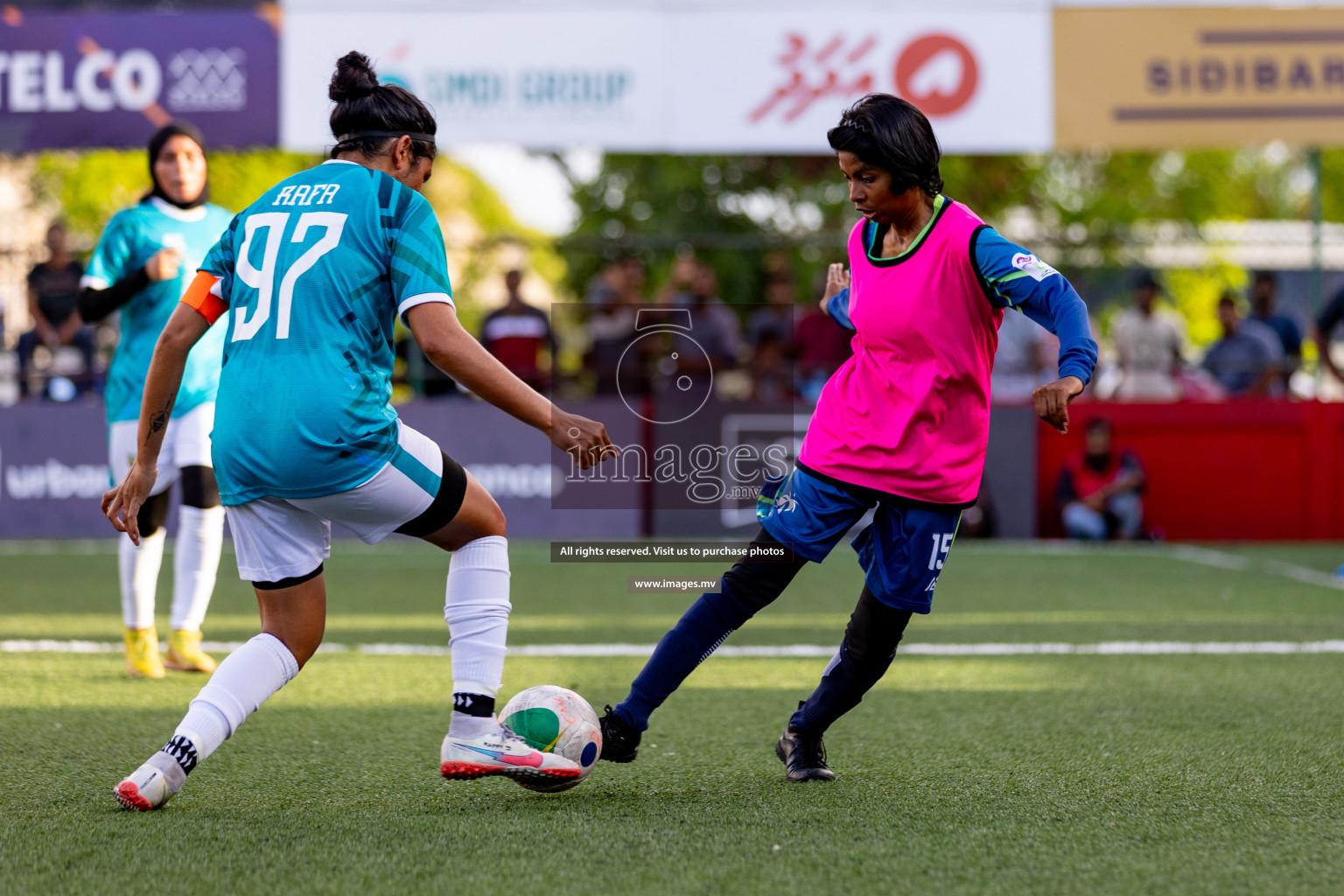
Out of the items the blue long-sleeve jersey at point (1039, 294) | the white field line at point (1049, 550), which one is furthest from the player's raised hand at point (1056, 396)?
the white field line at point (1049, 550)

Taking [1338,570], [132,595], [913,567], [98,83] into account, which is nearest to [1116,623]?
[1338,570]

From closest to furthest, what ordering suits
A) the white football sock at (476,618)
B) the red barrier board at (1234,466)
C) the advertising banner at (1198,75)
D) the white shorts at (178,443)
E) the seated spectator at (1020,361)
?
1. the white football sock at (476,618)
2. the white shorts at (178,443)
3. the advertising banner at (1198,75)
4. the red barrier board at (1234,466)
5. the seated spectator at (1020,361)

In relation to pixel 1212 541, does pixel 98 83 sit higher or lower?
higher

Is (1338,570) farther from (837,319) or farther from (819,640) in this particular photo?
(837,319)

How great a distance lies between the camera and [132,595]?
19.8ft

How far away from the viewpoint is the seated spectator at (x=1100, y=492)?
12.8m

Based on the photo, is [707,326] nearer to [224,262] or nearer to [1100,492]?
[1100,492]

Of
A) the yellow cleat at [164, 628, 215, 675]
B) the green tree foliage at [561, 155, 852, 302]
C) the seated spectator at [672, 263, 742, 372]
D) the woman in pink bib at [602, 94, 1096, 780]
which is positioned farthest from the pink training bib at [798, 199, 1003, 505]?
the green tree foliage at [561, 155, 852, 302]

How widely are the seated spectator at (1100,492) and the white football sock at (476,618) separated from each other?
9.85 metres

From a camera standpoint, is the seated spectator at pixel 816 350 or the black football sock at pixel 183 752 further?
the seated spectator at pixel 816 350

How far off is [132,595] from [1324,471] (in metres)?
11.1

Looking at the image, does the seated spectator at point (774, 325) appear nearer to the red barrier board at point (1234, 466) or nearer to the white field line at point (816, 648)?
the red barrier board at point (1234, 466)

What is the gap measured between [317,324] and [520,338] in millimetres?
9213

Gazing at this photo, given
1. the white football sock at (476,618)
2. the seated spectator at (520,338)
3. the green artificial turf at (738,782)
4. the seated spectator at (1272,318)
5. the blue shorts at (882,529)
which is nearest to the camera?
the green artificial turf at (738,782)
